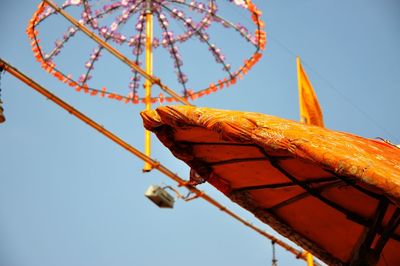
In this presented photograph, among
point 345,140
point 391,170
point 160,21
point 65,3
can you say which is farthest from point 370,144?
point 160,21

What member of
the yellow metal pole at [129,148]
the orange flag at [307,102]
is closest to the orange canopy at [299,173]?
the yellow metal pole at [129,148]

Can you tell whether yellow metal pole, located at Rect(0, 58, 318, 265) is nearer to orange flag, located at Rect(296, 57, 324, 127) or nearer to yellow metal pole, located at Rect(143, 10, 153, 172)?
yellow metal pole, located at Rect(143, 10, 153, 172)

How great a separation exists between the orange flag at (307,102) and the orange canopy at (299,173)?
211 inches

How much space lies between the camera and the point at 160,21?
12680 millimetres

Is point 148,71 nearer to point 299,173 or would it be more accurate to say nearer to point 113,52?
point 113,52

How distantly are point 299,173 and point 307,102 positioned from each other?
614 cm

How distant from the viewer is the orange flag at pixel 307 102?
10.4 meters

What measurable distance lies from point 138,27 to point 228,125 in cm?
944

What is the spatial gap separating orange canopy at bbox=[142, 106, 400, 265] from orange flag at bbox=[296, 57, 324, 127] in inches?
211

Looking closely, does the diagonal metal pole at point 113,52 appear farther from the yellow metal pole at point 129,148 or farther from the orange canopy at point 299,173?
the orange canopy at point 299,173

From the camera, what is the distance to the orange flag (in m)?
10.4

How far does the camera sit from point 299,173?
15.1ft

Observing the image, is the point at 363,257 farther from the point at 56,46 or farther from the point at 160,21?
the point at 160,21

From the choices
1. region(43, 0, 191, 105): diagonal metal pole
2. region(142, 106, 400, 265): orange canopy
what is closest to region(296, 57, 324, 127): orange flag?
region(43, 0, 191, 105): diagonal metal pole
